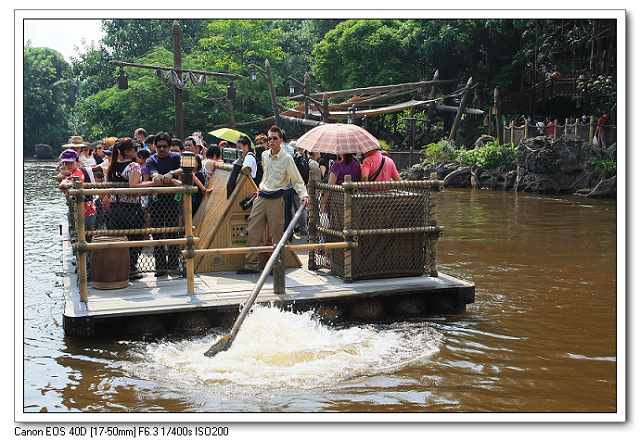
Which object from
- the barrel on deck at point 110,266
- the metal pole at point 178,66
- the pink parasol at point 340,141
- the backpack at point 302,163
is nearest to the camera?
the barrel on deck at point 110,266

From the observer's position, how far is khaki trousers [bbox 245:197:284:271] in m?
7.81

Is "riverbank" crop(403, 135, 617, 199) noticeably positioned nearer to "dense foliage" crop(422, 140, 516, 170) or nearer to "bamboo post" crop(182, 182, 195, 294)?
"dense foliage" crop(422, 140, 516, 170)

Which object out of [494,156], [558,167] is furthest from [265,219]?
[494,156]

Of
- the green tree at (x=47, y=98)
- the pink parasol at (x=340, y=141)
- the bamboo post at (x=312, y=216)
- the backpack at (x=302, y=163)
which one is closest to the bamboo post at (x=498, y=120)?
the backpack at (x=302, y=163)

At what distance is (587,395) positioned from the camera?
555cm

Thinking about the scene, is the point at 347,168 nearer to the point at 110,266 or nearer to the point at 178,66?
the point at 110,266

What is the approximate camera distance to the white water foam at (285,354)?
18.8 ft

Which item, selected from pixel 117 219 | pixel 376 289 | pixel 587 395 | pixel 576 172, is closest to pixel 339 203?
pixel 376 289

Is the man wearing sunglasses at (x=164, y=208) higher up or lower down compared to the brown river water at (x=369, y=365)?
higher up

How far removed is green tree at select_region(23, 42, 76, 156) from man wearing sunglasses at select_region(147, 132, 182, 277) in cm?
5080

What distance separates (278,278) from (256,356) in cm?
135

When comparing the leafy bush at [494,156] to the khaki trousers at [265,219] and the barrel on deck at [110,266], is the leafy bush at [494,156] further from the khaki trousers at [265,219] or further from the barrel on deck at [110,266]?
the barrel on deck at [110,266]

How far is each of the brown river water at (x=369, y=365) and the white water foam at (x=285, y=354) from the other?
0.6 inches

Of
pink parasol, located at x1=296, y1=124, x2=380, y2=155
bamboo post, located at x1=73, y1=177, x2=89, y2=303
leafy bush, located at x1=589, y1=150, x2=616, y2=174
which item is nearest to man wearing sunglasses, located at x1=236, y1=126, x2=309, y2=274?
pink parasol, located at x1=296, y1=124, x2=380, y2=155
